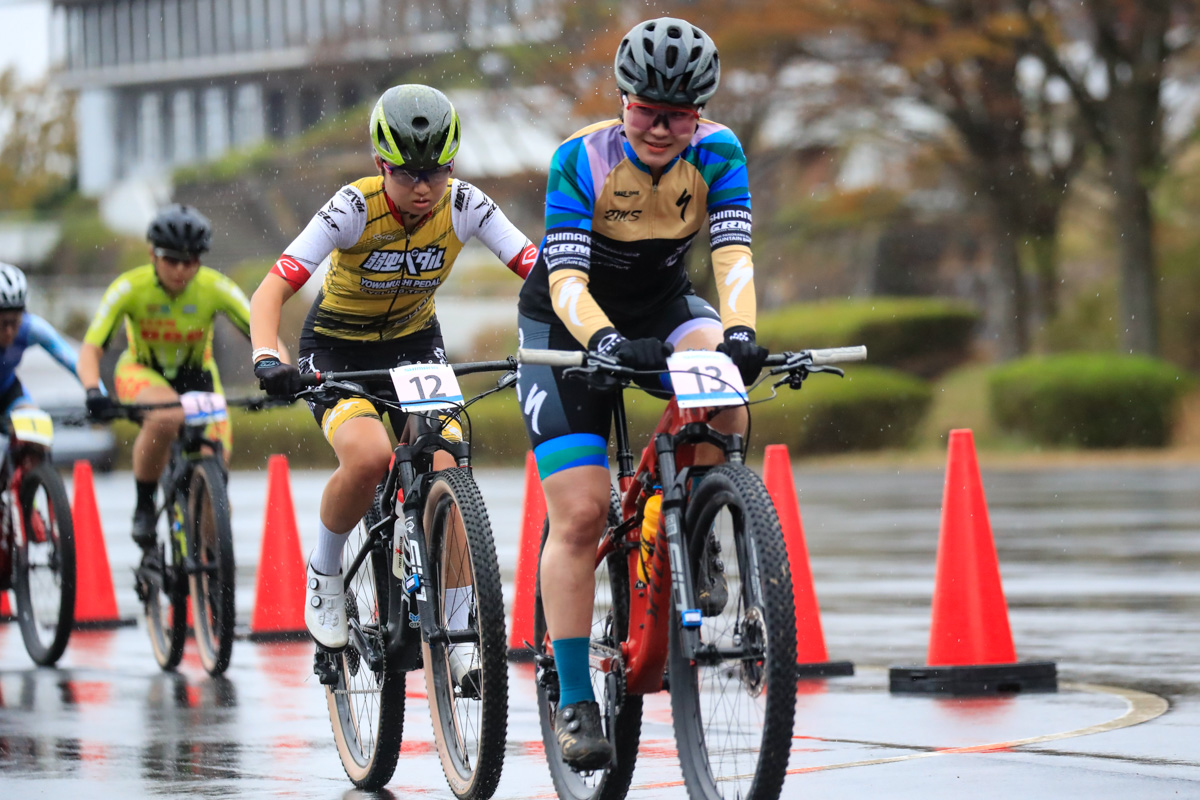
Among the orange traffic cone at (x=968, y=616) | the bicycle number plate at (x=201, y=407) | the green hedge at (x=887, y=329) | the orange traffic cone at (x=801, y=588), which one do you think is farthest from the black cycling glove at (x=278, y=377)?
the green hedge at (x=887, y=329)

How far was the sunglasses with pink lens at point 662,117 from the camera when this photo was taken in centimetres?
548

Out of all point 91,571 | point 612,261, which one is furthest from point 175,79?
point 612,261

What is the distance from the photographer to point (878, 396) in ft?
100

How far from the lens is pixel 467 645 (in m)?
6.13

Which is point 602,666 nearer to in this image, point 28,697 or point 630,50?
point 630,50

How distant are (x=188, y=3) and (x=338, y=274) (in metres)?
73.8

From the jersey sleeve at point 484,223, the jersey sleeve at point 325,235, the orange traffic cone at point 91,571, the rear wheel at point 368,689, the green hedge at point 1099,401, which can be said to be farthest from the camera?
the green hedge at point 1099,401

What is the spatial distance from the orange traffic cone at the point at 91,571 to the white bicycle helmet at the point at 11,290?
1540 millimetres

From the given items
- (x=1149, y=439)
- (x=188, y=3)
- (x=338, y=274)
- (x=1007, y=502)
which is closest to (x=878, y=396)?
(x=1149, y=439)

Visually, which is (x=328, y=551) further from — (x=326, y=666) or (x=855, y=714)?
(x=855, y=714)

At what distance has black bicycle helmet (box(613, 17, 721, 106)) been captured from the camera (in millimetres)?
5379

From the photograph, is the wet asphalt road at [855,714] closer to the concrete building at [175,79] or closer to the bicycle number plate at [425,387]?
the bicycle number plate at [425,387]

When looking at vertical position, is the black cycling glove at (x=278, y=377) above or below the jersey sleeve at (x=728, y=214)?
below

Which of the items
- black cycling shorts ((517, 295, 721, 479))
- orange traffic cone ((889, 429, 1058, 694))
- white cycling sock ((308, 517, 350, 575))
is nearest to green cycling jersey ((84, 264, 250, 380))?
white cycling sock ((308, 517, 350, 575))
